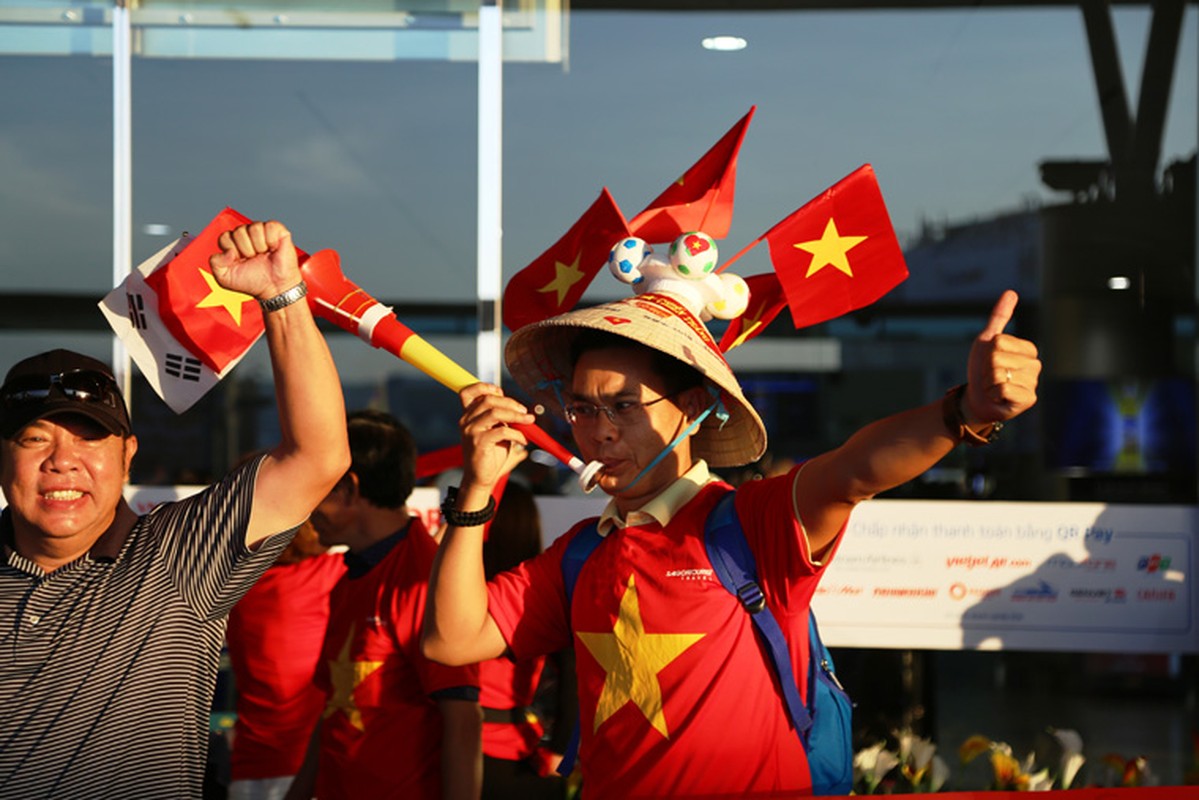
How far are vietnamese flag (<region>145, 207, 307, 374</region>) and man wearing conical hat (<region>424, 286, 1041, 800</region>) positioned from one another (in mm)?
633

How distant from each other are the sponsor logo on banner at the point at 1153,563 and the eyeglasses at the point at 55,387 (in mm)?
3681

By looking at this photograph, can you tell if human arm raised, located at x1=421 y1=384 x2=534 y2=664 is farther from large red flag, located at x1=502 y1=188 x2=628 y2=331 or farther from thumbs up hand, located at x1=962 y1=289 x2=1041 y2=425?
thumbs up hand, located at x1=962 y1=289 x2=1041 y2=425

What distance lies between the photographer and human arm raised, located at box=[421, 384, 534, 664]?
234 centimetres

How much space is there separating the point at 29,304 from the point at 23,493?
351 centimetres

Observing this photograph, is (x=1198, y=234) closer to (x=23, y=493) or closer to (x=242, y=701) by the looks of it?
(x=242, y=701)

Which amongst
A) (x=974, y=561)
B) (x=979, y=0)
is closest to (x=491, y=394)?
(x=974, y=561)

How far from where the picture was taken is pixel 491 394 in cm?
239

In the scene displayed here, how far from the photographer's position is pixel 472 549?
2.41 metres

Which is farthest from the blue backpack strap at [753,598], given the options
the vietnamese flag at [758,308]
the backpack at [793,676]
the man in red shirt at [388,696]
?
the man in red shirt at [388,696]

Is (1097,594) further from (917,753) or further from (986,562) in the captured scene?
(917,753)

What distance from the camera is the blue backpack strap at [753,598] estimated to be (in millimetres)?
2281

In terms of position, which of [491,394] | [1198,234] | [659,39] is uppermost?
[659,39]

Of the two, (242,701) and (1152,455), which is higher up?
(1152,455)

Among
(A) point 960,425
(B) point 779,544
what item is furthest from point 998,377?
(B) point 779,544
